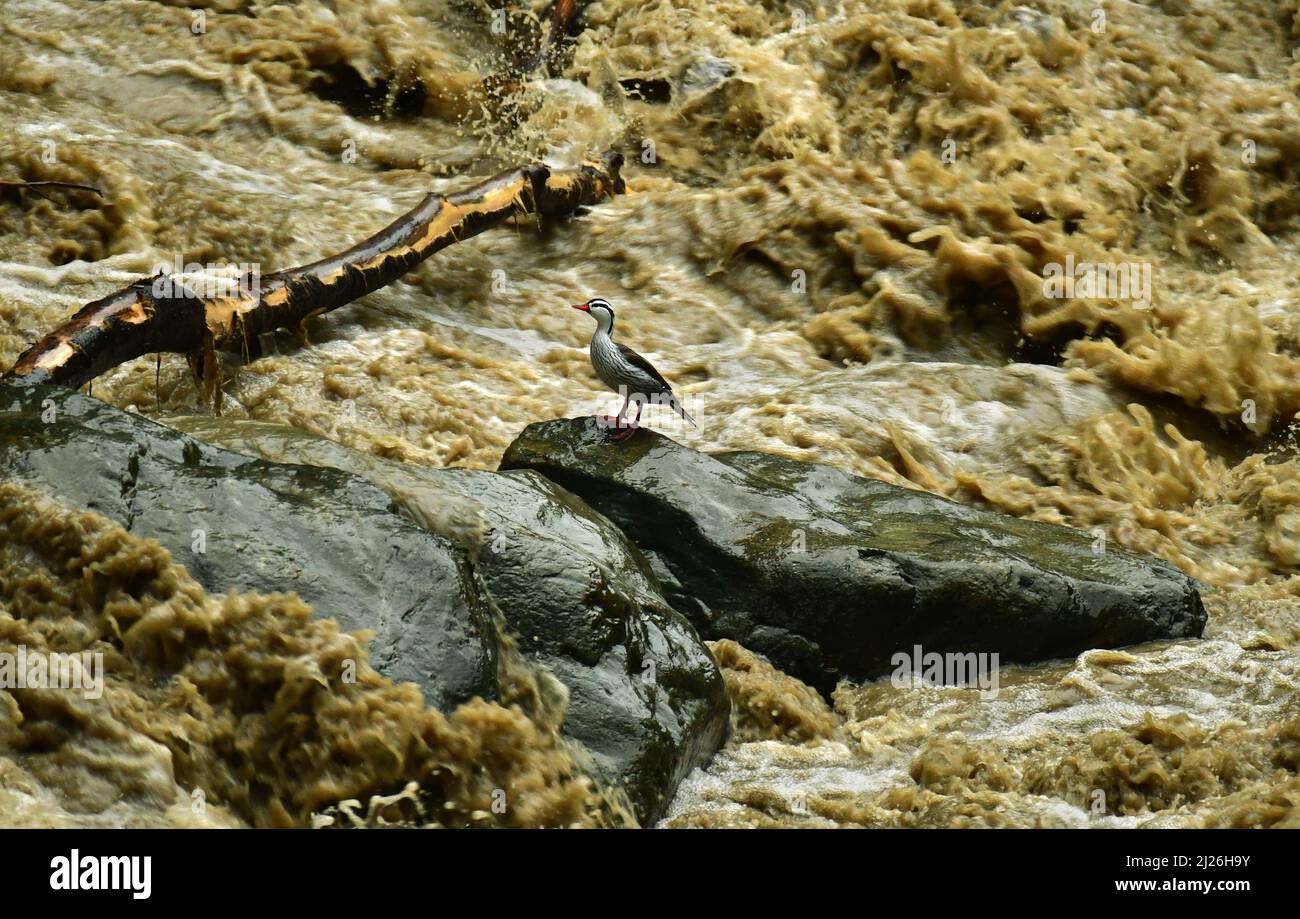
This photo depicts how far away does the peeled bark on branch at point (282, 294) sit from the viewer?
7.08 m

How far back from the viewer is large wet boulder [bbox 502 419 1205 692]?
21.2 ft

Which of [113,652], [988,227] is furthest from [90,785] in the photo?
[988,227]

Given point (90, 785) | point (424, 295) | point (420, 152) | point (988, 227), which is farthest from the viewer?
point (420, 152)

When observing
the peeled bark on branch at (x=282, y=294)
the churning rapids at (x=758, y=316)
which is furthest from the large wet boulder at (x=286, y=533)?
the peeled bark on branch at (x=282, y=294)

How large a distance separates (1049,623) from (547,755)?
8.74ft

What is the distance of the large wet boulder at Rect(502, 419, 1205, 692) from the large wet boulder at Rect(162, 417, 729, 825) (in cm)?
42

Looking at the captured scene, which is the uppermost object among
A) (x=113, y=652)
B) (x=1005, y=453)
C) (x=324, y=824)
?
(x=113, y=652)

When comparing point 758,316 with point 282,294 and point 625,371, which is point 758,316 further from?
point 625,371

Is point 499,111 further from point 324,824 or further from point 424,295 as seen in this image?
point 324,824

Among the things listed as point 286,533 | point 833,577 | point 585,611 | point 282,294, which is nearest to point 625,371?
point 833,577

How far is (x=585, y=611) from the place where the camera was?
5539 mm

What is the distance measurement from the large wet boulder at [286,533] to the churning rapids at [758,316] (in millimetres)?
103

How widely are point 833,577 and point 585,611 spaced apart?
4.60 ft

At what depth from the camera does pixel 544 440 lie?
22.4 ft
